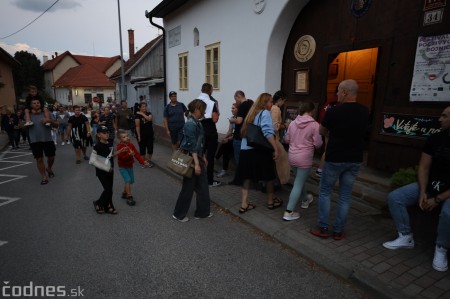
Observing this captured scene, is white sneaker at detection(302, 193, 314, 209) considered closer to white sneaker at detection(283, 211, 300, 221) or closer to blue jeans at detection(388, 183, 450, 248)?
white sneaker at detection(283, 211, 300, 221)

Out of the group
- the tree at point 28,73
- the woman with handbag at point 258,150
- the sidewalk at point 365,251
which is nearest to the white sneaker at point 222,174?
the sidewalk at point 365,251

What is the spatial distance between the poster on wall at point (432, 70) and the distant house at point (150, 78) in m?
12.3

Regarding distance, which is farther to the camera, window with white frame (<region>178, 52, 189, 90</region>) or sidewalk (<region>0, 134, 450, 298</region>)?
window with white frame (<region>178, 52, 189, 90</region>)

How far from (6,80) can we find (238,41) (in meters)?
24.7

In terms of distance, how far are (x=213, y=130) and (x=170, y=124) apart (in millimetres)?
2004

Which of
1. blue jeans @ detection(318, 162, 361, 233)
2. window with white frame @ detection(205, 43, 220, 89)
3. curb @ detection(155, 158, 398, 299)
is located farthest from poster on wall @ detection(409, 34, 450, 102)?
window with white frame @ detection(205, 43, 220, 89)

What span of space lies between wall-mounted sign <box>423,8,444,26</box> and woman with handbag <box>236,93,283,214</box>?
8.48 ft

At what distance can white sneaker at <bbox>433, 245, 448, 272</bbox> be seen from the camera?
2988 millimetres

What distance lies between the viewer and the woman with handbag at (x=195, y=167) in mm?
4156

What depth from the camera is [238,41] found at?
25.9 feet

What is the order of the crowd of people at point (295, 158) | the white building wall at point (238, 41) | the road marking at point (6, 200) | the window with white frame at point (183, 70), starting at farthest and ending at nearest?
1. the window with white frame at point (183, 70)
2. the white building wall at point (238, 41)
3. the road marking at point (6, 200)
4. the crowd of people at point (295, 158)

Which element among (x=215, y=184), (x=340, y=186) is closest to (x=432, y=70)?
(x=340, y=186)

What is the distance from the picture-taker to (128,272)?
3.16 m

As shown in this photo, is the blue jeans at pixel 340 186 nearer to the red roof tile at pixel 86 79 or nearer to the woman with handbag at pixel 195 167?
the woman with handbag at pixel 195 167
